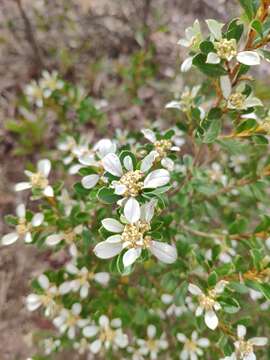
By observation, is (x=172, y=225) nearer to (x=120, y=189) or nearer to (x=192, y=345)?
(x=192, y=345)

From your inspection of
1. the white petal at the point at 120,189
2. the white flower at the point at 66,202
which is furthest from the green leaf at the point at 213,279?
the white flower at the point at 66,202

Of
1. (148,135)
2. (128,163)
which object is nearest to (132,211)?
(128,163)

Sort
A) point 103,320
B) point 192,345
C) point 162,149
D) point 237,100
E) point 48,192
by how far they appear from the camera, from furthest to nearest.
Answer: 1. point 192,345
2. point 103,320
3. point 48,192
4. point 162,149
5. point 237,100

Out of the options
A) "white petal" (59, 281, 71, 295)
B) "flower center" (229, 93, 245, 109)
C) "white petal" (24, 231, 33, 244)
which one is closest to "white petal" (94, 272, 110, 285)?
"white petal" (59, 281, 71, 295)

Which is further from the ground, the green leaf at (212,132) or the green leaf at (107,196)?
the green leaf at (212,132)

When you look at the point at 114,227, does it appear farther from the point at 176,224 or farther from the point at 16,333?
the point at 16,333

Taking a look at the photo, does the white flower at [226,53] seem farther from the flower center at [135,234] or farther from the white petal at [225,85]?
the flower center at [135,234]

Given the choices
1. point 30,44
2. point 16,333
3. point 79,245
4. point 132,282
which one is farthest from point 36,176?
point 30,44
